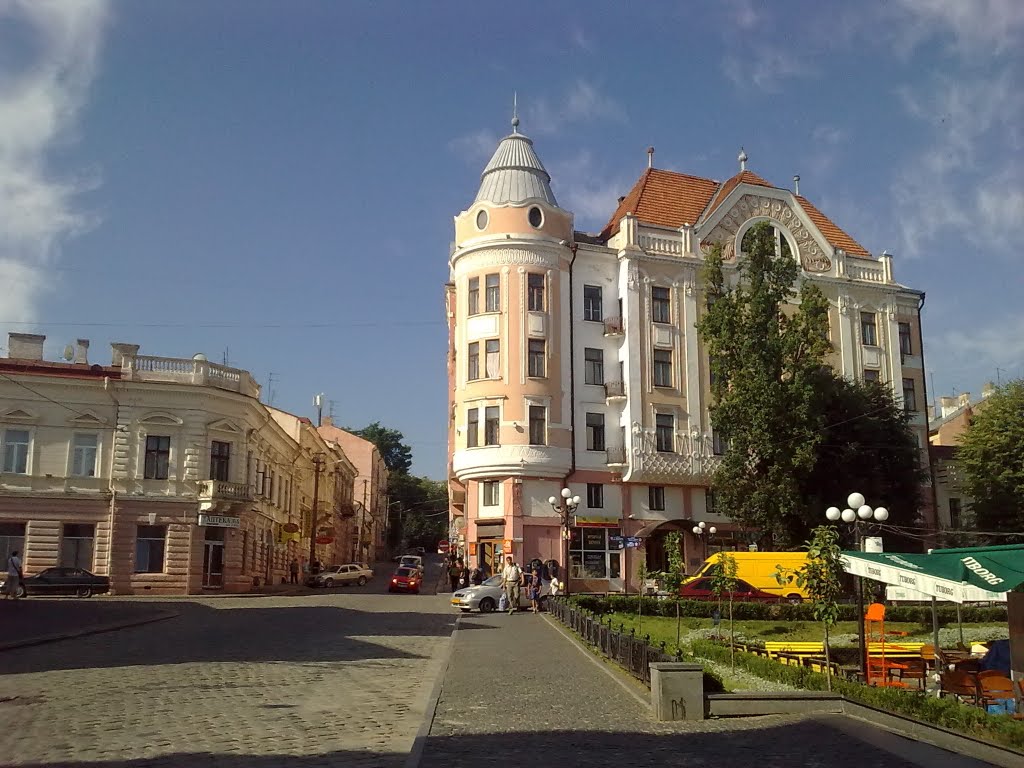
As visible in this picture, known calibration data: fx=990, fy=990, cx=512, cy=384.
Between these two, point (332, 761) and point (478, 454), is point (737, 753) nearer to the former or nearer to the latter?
point (332, 761)

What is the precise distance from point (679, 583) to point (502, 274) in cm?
2244

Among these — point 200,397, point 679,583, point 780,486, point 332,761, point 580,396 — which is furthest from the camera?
point 580,396

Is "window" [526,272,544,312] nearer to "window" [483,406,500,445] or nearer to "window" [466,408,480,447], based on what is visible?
"window" [483,406,500,445]

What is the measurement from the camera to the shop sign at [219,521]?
41469 millimetres

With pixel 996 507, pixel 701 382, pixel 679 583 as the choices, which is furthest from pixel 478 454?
pixel 996 507

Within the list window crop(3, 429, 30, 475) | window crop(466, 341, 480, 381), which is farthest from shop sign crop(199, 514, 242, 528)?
window crop(466, 341, 480, 381)

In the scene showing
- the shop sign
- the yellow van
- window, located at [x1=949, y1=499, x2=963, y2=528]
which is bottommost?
the yellow van

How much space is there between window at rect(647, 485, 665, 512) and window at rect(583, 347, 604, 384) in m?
5.43

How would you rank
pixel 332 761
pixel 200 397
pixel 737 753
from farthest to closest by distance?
pixel 200 397, pixel 737 753, pixel 332 761

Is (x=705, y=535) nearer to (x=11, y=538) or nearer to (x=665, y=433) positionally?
(x=665, y=433)

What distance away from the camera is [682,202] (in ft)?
167

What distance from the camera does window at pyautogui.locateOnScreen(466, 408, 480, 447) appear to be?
43.8 m

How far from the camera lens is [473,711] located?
12.2m

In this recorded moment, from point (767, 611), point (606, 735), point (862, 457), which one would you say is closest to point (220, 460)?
point (767, 611)
